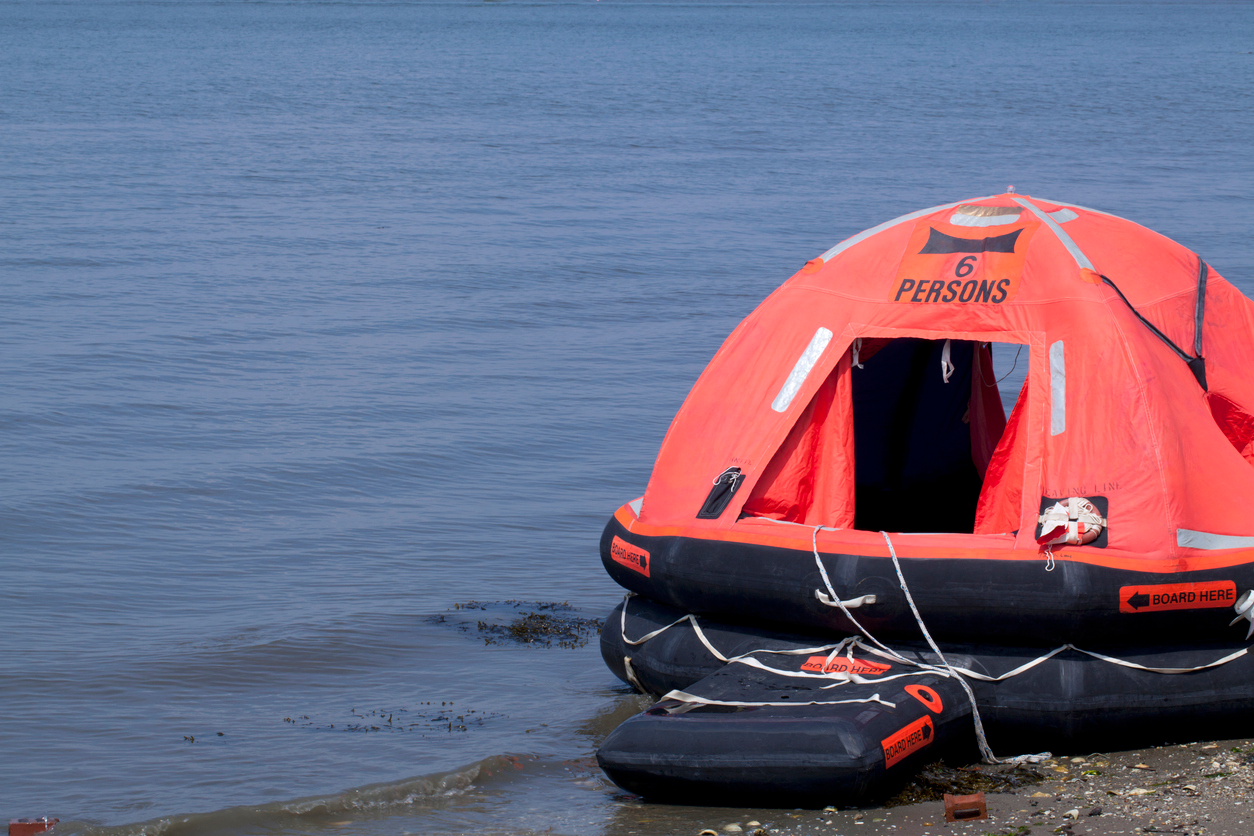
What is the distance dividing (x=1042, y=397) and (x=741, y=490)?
4.60ft

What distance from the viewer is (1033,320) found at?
6.41 m

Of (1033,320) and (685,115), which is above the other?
(685,115)

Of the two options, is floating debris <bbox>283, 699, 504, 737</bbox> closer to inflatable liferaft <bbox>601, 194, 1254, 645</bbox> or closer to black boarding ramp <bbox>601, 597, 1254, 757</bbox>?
inflatable liferaft <bbox>601, 194, 1254, 645</bbox>

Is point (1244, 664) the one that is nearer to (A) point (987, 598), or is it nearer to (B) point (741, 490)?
(A) point (987, 598)

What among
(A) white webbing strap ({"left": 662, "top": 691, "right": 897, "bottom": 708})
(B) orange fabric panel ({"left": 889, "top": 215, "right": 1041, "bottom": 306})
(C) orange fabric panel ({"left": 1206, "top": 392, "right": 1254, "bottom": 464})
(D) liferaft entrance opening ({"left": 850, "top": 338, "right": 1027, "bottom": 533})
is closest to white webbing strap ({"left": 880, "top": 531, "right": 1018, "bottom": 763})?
(A) white webbing strap ({"left": 662, "top": 691, "right": 897, "bottom": 708})

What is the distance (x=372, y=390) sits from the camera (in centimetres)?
1369

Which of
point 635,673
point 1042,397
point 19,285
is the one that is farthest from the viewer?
point 19,285

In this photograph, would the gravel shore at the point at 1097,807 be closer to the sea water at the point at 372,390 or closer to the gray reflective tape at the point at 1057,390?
the sea water at the point at 372,390

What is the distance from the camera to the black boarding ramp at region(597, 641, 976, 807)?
5402mm

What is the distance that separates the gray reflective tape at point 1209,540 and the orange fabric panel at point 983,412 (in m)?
2.60

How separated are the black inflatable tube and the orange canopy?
0.58ft

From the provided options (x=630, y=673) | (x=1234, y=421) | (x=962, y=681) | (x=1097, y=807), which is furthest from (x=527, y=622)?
(x=1234, y=421)

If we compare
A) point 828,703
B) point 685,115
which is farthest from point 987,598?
point 685,115

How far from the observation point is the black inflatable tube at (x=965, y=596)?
5715 millimetres
